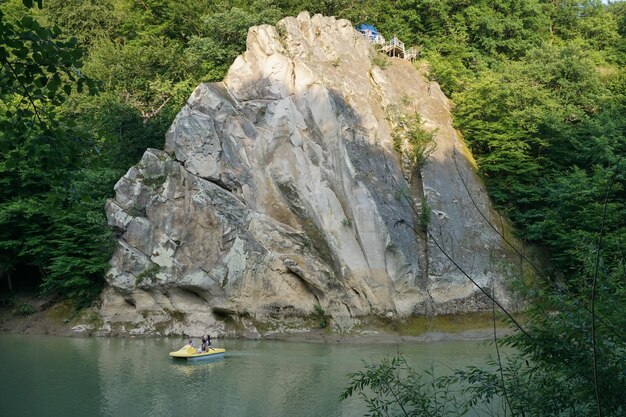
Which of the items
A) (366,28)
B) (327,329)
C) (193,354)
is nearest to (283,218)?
(327,329)

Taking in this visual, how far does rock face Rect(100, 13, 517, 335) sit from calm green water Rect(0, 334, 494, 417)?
7.74ft

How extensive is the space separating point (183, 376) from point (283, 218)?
10884 millimetres

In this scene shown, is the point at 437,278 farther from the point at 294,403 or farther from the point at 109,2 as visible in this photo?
the point at 109,2

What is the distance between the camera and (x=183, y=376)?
17.6 meters

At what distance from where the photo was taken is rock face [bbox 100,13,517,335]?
25.9 m

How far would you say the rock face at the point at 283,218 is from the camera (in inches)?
1018

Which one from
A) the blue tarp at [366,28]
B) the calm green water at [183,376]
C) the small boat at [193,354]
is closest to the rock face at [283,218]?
the calm green water at [183,376]

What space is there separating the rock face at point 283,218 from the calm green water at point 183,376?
2358 mm

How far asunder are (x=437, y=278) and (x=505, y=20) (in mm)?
19225

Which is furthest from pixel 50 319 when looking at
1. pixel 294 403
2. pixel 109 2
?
pixel 109 2

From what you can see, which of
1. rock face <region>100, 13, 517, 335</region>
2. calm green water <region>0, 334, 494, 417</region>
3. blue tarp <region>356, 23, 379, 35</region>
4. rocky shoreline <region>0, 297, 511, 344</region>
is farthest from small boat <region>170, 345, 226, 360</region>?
blue tarp <region>356, 23, 379, 35</region>

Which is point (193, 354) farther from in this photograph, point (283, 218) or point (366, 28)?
point (366, 28)

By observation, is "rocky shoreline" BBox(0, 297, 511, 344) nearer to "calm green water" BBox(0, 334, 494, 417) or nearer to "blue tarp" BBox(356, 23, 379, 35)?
"calm green water" BBox(0, 334, 494, 417)

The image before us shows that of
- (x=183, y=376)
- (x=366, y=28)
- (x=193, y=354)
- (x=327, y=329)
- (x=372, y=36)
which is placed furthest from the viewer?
(x=366, y=28)
